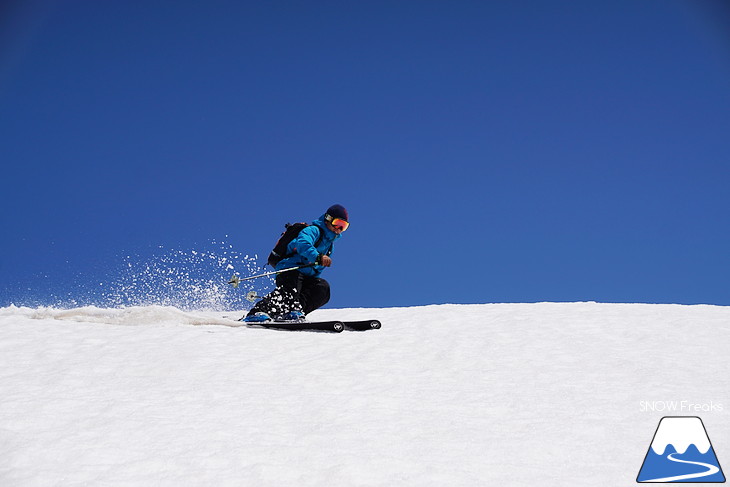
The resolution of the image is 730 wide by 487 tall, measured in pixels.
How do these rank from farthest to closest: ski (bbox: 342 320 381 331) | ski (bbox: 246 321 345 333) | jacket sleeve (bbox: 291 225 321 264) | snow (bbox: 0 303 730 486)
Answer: jacket sleeve (bbox: 291 225 321 264) < ski (bbox: 342 320 381 331) < ski (bbox: 246 321 345 333) < snow (bbox: 0 303 730 486)

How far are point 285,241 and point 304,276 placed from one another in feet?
1.84

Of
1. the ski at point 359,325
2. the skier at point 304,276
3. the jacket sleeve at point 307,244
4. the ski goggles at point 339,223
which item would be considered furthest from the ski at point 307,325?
the ski goggles at point 339,223

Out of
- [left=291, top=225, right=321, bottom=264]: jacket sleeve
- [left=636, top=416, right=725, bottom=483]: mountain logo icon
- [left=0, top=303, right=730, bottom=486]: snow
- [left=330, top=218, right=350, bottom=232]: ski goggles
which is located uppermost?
[left=330, top=218, right=350, bottom=232]: ski goggles

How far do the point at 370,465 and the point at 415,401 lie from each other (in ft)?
3.90

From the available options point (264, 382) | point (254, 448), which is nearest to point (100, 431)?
point (254, 448)

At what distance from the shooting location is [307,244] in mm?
8141

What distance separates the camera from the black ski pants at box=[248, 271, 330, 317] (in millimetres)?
8294

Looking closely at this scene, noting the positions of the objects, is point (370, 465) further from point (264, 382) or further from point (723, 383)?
point (723, 383)

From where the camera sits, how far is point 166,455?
3.32 m

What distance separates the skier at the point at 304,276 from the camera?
8156 mm

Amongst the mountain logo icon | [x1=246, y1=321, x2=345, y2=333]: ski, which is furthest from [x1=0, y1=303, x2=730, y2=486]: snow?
[x1=246, y1=321, x2=345, y2=333]: ski

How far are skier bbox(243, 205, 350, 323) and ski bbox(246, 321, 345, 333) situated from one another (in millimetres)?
447

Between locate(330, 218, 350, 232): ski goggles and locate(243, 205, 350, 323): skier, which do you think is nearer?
locate(243, 205, 350, 323): skier

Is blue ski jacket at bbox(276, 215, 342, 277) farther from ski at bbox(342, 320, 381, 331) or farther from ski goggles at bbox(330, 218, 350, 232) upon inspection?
ski at bbox(342, 320, 381, 331)
